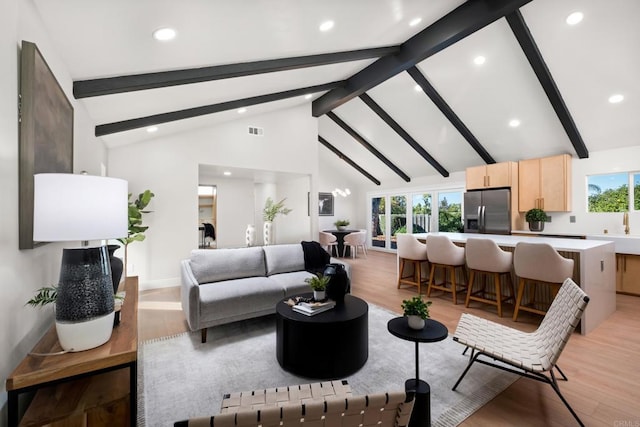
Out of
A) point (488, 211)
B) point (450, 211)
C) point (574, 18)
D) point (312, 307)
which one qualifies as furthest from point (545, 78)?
point (312, 307)

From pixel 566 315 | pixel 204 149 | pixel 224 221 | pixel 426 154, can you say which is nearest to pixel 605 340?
pixel 566 315

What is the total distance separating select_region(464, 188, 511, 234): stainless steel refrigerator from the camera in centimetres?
588

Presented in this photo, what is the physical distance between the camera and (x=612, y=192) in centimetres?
502

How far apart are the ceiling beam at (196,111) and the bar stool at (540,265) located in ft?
13.5

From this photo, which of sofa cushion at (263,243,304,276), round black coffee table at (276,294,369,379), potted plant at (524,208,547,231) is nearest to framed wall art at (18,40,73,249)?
round black coffee table at (276,294,369,379)

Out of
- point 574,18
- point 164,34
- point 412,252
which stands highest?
point 574,18

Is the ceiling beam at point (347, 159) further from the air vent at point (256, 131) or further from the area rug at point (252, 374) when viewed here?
the area rug at point (252, 374)

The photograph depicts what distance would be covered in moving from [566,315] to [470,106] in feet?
14.9

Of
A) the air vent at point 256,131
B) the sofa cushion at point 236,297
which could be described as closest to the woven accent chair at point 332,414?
the sofa cushion at point 236,297

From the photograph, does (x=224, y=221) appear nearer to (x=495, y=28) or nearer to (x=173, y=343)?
(x=173, y=343)

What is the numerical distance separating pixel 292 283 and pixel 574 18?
4.62 meters

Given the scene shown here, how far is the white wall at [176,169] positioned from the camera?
481 cm

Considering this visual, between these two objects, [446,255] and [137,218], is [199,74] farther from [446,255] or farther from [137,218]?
[446,255]

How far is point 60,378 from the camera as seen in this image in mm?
1123
